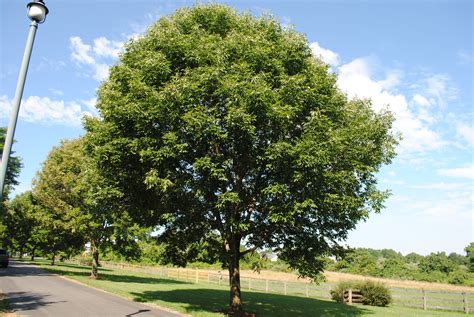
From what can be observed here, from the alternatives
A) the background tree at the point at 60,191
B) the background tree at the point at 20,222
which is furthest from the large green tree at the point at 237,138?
the background tree at the point at 20,222

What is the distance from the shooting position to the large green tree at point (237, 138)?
14.0 meters

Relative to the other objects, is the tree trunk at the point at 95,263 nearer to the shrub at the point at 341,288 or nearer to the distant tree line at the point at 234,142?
the distant tree line at the point at 234,142

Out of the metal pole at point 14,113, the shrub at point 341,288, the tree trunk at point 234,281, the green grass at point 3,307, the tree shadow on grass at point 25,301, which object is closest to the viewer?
the metal pole at point 14,113

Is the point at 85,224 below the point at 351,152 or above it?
below

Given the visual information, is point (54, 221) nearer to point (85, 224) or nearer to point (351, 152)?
point (85, 224)

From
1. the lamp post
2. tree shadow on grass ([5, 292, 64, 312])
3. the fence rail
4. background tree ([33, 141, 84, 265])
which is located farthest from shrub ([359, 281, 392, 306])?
the lamp post

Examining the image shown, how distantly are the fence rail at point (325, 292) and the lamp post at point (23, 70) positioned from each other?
29306 millimetres

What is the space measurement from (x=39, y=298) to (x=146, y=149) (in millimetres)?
10682

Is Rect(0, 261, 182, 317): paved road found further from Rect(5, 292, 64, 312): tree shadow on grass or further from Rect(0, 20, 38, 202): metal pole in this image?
Rect(0, 20, 38, 202): metal pole

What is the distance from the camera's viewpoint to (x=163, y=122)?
14641 millimetres

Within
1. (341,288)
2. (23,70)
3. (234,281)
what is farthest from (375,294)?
(23,70)

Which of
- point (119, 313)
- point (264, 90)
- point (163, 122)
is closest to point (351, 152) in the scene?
point (264, 90)

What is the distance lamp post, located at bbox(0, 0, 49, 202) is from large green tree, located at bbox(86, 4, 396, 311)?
22.1ft

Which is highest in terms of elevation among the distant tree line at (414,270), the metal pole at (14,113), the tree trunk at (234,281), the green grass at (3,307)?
the metal pole at (14,113)
